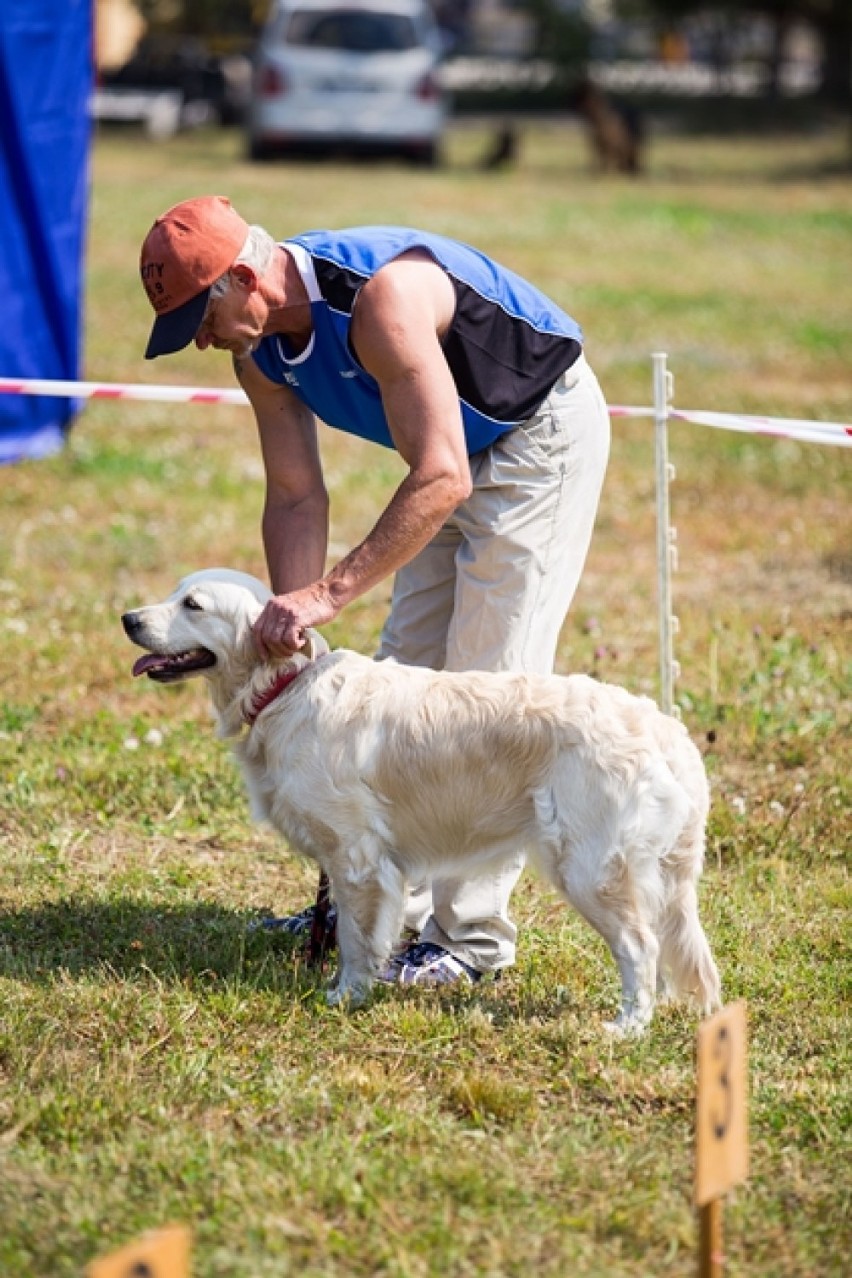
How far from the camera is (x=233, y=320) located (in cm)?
397

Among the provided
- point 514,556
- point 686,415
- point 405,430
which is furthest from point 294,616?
point 686,415

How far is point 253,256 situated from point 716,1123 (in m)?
2.18

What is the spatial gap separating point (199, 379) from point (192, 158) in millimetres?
15830

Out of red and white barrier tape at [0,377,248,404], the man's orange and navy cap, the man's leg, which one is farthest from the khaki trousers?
red and white barrier tape at [0,377,248,404]

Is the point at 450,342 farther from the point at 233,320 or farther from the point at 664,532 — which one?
the point at 664,532

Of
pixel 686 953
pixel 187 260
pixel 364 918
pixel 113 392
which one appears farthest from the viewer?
pixel 113 392

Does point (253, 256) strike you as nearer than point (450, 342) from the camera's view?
Yes

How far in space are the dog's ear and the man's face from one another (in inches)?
28.0

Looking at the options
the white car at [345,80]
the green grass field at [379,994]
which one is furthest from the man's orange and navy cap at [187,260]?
the white car at [345,80]

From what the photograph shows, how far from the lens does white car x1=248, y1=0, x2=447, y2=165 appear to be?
79.9 ft

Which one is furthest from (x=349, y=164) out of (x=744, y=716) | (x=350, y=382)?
(x=350, y=382)

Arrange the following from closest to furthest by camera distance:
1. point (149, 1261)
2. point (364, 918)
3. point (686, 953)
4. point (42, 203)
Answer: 1. point (149, 1261)
2. point (686, 953)
3. point (364, 918)
4. point (42, 203)

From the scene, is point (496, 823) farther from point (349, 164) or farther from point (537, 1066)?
point (349, 164)

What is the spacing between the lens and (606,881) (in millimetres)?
3990
